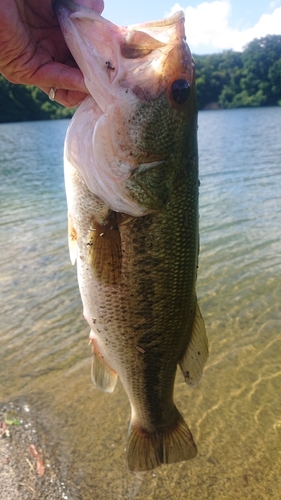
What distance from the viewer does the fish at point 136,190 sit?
2.12 metres

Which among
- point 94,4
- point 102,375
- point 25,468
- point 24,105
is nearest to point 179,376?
point 25,468

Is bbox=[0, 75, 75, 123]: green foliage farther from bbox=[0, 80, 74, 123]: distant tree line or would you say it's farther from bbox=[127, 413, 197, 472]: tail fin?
bbox=[127, 413, 197, 472]: tail fin

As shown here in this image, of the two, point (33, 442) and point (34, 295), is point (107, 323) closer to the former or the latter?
point (33, 442)

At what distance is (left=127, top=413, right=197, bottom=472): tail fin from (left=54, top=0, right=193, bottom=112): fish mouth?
2.29 m

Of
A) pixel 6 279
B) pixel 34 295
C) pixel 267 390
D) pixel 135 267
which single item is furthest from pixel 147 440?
pixel 6 279

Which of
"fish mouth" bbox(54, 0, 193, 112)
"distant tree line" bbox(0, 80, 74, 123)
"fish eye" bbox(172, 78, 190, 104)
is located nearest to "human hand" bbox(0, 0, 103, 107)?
"fish mouth" bbox(54, 0, 193, 112)

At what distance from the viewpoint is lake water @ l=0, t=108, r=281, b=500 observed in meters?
3.84

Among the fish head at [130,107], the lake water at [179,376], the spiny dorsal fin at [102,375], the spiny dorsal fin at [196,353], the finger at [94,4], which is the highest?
the finger at [94,4]

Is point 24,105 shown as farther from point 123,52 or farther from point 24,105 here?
point 123,52

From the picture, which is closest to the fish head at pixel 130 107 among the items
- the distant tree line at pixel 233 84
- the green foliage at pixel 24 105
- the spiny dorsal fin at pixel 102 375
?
the spiny dorsal fin at pixel 102 375

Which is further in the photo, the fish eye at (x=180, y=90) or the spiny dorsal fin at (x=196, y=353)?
the spiny dorsal fin at (x=196, y=353)

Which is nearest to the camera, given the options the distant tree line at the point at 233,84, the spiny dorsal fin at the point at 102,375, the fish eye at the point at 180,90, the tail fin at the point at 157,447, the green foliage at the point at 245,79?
the fish eye at the point at 180,90

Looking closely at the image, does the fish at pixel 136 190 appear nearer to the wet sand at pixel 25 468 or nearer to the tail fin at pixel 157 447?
the tail fin at pixel 157 447

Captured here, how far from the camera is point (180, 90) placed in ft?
7.26
